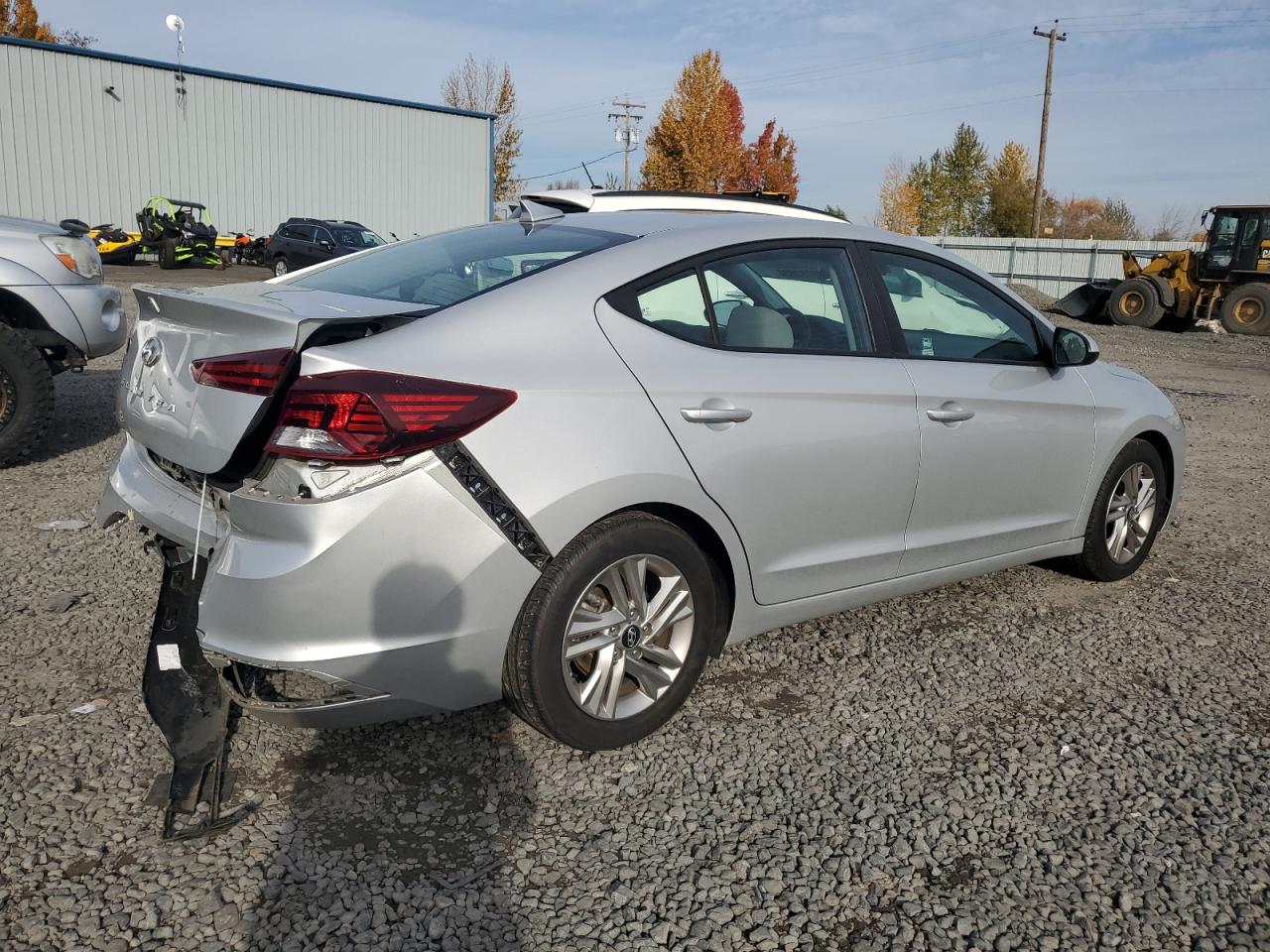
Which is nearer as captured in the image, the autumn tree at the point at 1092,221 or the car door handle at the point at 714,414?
the car door handle at the point at 714,414

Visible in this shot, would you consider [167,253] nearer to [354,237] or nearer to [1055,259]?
[354,237]

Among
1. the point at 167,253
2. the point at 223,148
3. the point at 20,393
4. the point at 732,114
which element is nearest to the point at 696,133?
the point at 732,114

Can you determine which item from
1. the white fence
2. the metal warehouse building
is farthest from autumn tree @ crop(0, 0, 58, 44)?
the white fence

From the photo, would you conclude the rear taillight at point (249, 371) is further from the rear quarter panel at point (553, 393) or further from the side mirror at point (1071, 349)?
the side mirror at point (1071, 349)

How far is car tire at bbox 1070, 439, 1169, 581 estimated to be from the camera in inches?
180

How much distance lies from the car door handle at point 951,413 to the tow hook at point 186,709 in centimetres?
242

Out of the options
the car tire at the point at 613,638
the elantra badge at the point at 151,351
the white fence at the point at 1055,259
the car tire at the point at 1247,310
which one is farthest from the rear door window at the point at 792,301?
the white fence at the point at 1055,259

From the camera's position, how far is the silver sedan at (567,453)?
100 inches

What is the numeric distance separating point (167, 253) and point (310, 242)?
164 inches

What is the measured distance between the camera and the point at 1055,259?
36.0 metres

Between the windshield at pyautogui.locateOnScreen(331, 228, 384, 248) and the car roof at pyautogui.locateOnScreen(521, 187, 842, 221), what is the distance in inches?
975

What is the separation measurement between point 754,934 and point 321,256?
26939 mm

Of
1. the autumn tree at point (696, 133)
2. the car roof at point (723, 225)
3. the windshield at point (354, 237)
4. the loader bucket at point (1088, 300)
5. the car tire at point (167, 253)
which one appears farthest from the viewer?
the autumn tree at point (696, 133)

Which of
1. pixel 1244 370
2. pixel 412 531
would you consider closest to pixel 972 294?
pixel 412 531
